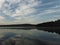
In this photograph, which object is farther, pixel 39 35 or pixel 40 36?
pixel 39 35

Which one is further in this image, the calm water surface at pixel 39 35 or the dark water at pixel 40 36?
the calm water surface at pixel 39 35

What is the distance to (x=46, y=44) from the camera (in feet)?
72.8

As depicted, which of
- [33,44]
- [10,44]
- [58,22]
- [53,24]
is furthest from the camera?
[53,24]

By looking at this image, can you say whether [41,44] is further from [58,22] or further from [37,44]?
[58,22]

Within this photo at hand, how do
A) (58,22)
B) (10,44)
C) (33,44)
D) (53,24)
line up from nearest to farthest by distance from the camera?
1. (10,44)
2. (33,44)
3. (58,22)
4. (53,24)

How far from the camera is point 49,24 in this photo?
122m

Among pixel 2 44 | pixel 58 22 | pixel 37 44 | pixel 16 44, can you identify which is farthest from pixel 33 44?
pixel 58 22

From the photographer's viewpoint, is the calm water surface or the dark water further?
the calm water surface

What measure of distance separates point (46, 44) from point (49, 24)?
100 m

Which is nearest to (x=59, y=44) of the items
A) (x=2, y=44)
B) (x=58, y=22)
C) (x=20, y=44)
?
(x=20, y=44)

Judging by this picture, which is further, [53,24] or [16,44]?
[53,24]

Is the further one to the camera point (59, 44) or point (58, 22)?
Answer: point (58, 22)

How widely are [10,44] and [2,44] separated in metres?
1.02

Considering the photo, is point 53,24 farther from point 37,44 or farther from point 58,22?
point 37,44
